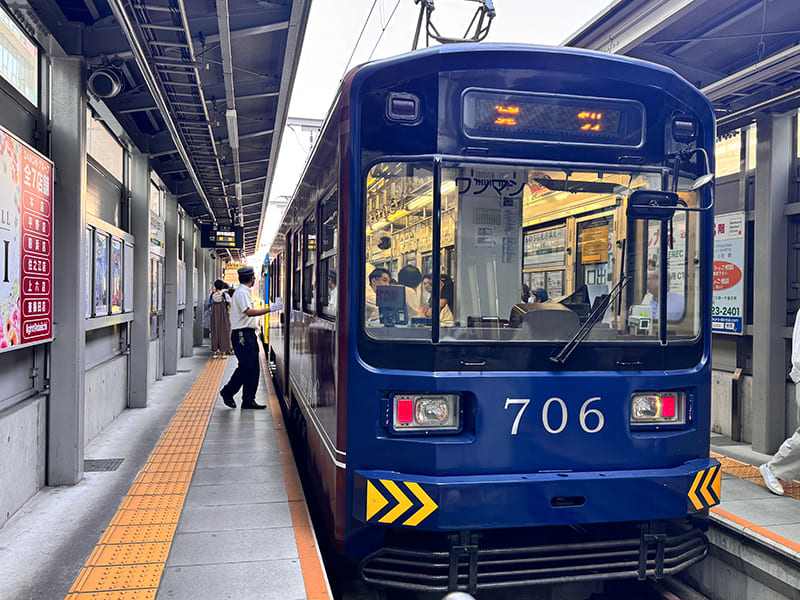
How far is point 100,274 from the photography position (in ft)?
22.1

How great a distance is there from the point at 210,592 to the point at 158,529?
103 centimetres

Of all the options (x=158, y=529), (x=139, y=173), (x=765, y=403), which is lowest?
(x=158, y=529)

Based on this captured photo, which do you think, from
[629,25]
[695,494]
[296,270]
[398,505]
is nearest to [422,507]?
[398,505]

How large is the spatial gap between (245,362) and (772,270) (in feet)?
18.6

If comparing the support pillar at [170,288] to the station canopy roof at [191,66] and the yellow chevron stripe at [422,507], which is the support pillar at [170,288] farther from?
the yellow chevron stripe at [422,507]

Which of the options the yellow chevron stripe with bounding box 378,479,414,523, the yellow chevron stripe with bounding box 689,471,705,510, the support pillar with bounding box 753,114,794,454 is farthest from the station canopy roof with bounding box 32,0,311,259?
the support pillar with bounding box 753,114,794,454

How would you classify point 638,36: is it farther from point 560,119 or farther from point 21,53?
point 21,53

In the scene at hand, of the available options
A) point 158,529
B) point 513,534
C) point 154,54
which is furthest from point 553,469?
point 154,54

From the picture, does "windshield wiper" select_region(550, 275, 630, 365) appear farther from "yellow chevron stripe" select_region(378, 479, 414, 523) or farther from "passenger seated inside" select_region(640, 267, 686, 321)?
"yellow chevron stripe" select_region(378, 479, 414, 523)

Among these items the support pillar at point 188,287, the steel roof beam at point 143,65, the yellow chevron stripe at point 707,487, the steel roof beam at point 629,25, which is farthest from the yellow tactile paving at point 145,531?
the support pillar at point 188,287

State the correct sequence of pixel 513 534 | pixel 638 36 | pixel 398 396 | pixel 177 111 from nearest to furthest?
1. pixel 398 396
2. pixel 513 534
3. pixel 638 36
4. pixel 177 111

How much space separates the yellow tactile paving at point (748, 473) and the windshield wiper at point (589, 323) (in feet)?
7.35

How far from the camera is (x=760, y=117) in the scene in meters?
5.92

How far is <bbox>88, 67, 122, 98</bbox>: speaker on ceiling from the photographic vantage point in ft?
17.6
